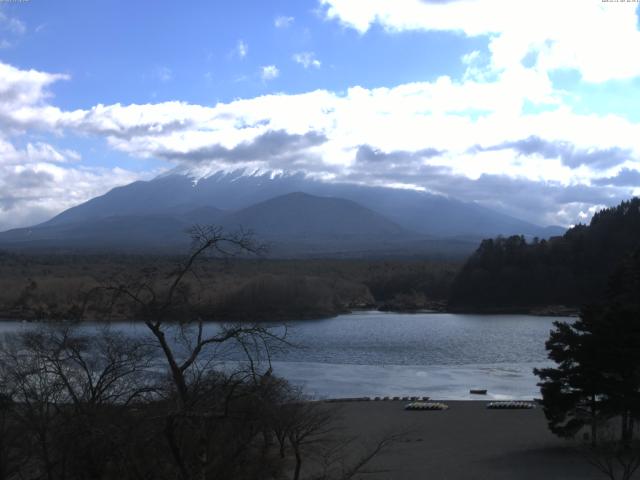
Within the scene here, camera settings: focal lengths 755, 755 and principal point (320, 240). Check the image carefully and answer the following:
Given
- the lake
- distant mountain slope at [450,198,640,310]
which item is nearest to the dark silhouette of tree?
the lake

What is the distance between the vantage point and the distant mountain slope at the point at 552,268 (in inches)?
3246

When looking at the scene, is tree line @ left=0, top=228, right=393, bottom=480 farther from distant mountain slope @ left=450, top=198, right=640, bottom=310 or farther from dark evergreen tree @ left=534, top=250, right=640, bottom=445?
distant mountain slope @ left=450, top=198, right=640, bottom=310

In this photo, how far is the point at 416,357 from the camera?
46750 mm

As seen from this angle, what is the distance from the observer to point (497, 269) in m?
88.0

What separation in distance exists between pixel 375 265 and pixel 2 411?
116 m

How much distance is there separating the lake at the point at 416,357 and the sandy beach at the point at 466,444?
11.0 feet

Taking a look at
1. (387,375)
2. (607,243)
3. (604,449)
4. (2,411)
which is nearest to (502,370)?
(387,375)

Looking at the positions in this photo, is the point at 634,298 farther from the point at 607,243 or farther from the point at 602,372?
the point at 607,243

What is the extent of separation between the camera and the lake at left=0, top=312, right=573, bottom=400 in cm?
3475

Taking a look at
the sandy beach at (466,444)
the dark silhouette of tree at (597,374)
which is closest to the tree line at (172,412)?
the sandy beach at (466,444)

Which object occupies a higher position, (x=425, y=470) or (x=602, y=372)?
(x=602, y=372)

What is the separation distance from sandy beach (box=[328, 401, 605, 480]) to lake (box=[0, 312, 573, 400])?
11.0 feet

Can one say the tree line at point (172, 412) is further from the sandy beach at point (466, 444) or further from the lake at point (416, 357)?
the lake at point (416, 357)

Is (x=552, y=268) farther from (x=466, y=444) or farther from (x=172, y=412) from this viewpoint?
(x=172, y=412)
